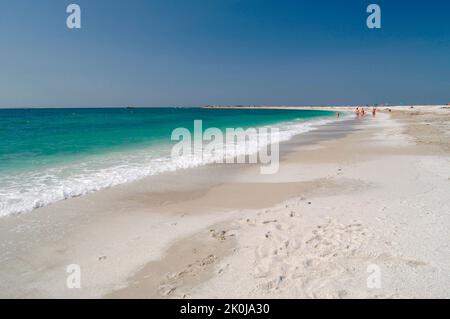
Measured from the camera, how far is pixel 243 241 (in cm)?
510

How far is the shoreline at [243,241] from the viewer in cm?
382

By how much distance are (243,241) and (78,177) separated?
756 centimetres

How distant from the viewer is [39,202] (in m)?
7.48

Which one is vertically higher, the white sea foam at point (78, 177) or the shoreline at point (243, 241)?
the white sea foam at point (78, 177)

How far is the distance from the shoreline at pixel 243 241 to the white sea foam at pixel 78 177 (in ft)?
2.43

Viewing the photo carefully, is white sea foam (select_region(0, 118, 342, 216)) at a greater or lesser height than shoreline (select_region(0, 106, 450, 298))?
greater

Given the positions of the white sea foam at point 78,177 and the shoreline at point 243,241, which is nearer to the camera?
the shoreline at point 243,241

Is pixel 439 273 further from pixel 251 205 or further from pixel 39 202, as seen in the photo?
pixel 39 202

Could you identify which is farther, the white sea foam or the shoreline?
the white sea foam

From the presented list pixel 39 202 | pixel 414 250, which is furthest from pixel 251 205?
pixel 39 202

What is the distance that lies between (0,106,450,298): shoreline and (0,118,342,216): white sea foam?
0.74m

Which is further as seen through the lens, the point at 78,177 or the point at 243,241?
the point at 78,177

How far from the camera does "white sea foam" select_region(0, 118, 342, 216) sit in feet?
25.3

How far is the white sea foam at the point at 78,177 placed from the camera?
773 centimetres
